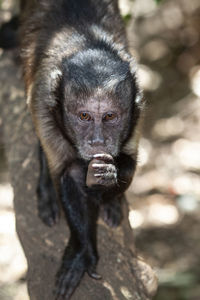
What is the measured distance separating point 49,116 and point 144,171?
505 centimetres

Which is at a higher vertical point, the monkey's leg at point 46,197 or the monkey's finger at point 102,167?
the monkey's finger at point 102,167

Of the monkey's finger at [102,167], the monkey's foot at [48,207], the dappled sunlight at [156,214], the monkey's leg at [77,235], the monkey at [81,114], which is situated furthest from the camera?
the dappled sunlight at [156,214]

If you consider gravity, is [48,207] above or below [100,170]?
below

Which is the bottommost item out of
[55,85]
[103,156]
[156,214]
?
[156,214]

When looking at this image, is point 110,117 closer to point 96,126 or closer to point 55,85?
point 96,126

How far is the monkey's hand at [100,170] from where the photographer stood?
371 centimetres

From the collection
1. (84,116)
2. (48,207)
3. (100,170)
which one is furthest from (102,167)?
(48,207)

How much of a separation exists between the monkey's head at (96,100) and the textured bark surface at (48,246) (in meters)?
0.93

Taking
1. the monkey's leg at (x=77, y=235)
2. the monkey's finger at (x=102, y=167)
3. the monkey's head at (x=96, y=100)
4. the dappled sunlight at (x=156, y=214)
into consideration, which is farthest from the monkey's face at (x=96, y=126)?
the dappled sunlight at (x=156, y=214)

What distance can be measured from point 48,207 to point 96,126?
1.24 m

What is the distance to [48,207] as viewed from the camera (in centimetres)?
471

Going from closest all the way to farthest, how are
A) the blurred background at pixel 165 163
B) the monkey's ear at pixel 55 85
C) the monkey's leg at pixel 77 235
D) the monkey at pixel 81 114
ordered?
1. the monkey at pixel 81 114
2. the monkey's ear at pixel 55 85
3. the monkey's leg at pixel 77 235
4. the blurred background at pixel 165 163

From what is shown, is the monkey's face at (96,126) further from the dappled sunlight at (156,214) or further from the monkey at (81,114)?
the dappled sunlight at (156,214)

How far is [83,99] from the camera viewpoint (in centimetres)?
382
